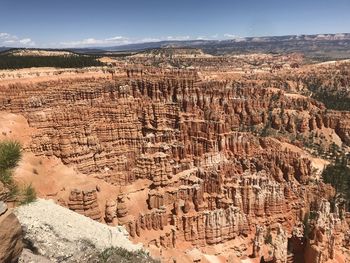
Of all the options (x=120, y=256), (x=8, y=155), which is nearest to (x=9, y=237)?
(x=8, y=155)

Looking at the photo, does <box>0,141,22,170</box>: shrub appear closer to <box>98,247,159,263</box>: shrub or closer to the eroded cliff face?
<box>98,247,159,263</box>: shrub

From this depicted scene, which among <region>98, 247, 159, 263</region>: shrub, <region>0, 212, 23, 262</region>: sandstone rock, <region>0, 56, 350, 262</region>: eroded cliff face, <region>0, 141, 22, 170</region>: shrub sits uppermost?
<region>0, 141, 22, 170</region>: shrub

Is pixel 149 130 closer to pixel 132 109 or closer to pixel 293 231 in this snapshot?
pixel 132 109

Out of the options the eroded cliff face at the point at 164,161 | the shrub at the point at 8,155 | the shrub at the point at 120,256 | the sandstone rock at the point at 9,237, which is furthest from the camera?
the eroded cliff face at the point at 164,161

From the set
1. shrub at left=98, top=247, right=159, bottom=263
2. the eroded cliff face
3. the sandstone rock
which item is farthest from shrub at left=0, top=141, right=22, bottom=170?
the eroded cliff face

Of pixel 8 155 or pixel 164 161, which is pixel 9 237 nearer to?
pixel 8 155

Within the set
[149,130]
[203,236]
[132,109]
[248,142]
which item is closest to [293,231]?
[203,236]

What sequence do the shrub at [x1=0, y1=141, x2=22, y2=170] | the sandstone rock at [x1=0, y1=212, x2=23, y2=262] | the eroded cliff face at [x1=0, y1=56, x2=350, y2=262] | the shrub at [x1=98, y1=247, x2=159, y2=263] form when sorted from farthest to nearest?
the eroded cliff face at [x1=0, y1=56, x2=350, y2=262] < the shrub at [x1=98, y1=247, x2=159, y2=263] < the shrub at [x1=0, y1=141, x2=22, y2=170] < the sandstone rock at [x1=0, y1=212, x2=23, y2=262]

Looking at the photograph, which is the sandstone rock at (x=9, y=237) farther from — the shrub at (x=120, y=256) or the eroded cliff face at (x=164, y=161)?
the eroded cliff face at (x=164, y=161)

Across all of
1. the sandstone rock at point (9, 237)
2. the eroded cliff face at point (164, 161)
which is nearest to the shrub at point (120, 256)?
the sandstone rock at point (9, 237)
